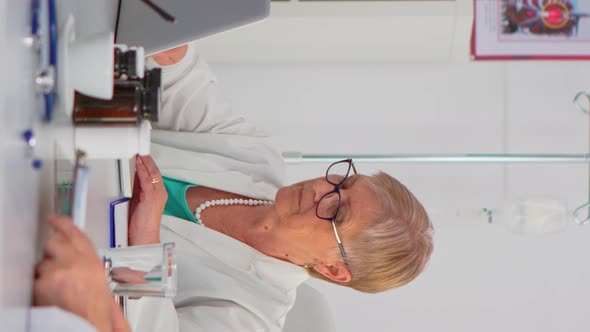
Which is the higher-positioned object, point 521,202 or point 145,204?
point 145,204

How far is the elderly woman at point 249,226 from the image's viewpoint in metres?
1.76

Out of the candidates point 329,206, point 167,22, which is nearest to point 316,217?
point 329,206

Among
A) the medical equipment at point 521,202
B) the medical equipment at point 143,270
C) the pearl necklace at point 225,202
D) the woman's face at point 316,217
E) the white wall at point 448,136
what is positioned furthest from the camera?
the white wall at point 448,136

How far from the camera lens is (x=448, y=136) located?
2.86 metres

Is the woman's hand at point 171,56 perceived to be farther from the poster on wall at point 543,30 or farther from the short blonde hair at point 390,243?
the poster on wall at point 543,30

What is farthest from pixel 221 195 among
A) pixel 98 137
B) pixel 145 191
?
pixel 98 137

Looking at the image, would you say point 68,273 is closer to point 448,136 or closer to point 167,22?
point 167,22

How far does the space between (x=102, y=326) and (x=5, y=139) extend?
26cm

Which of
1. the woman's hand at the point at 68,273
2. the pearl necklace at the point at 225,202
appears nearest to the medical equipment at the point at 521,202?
the pearl necklace at the point at 225,202

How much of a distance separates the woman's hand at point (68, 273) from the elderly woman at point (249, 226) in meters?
0.87

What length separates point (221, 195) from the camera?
6.26 ft

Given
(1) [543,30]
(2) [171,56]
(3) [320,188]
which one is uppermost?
(1) [543,30]

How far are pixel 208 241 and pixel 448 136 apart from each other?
1353 mm

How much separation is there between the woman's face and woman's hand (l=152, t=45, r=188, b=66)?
414mm
